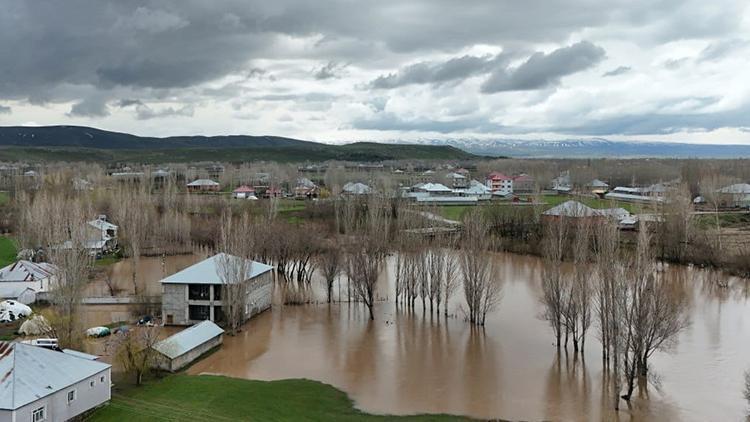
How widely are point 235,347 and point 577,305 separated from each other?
1221 cm

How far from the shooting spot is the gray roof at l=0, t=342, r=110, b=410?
520 inches

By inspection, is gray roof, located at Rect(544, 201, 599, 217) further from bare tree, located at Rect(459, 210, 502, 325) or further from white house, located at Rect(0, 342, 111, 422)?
white house, located at Rect(0, 342, 111, 422)

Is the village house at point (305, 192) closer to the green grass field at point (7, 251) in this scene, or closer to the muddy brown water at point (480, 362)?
the green grass field at point (7, 251)

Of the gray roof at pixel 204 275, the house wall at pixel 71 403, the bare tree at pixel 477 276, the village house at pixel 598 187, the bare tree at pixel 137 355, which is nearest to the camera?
the house wall at pixel 71 403

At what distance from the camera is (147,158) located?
517ft

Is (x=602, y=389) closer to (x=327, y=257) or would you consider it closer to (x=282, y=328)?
(x=282, y=328)

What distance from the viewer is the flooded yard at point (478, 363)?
55.4 ft

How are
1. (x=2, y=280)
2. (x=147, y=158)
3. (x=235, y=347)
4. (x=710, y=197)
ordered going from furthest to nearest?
1. (x=147, y=158)
2. (x=710, y=197)
3. (x=2, y=280)
4. (x=235, y=347)

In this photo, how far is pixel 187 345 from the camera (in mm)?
20266

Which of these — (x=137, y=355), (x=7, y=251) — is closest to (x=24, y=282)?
(x=137, y=355)

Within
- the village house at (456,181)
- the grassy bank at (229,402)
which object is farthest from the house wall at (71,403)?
the village house at (456,181)

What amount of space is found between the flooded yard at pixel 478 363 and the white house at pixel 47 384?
14.8 ft

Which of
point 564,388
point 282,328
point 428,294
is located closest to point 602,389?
point 564,388

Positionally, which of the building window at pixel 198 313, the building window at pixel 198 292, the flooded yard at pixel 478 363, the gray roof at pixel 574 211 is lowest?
the flooded yard at pixel 478 363
